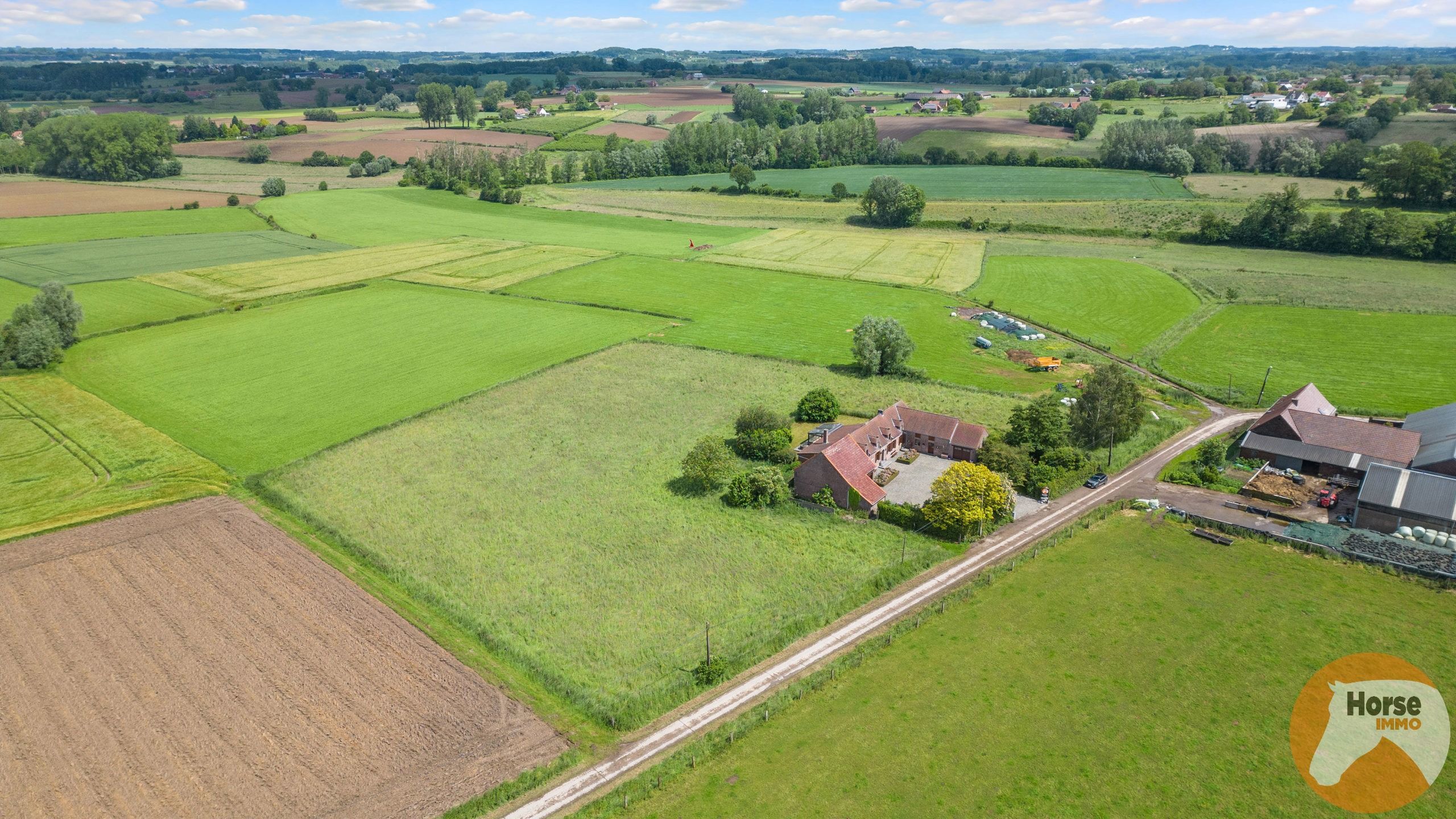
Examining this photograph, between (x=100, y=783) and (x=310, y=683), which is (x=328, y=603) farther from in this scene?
(x=100, y=783)

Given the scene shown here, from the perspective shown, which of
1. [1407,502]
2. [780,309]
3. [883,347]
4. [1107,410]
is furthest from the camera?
[780,309]

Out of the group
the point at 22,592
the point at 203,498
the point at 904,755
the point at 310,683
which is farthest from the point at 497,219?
the point at 904,755

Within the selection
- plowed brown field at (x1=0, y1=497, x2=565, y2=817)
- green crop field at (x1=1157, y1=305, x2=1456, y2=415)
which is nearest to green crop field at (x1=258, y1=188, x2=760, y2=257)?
green crop field at (x1=1157, y1=305, x2=1456, y2=415)

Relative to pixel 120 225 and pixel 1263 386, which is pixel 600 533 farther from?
pixel 120 225

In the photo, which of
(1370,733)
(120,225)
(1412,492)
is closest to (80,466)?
(1370,733)

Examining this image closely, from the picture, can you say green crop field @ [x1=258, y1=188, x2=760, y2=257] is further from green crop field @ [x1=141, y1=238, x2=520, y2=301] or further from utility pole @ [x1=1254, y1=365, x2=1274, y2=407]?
utility pole @ [x1=1254, y1=365, x2=1274, y2=407]
